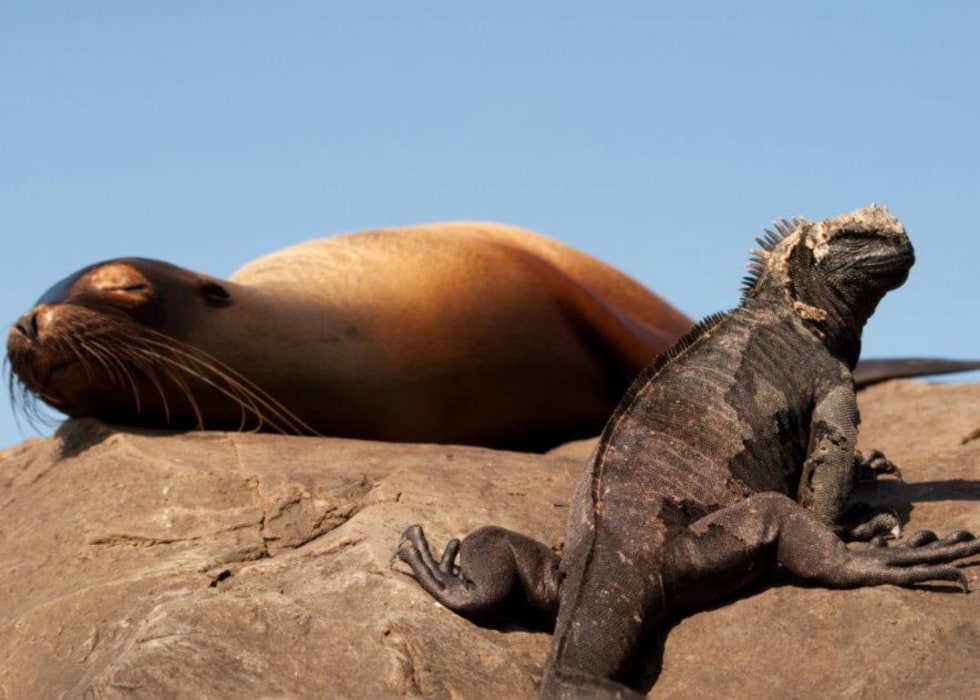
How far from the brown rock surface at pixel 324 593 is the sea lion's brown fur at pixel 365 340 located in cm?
52

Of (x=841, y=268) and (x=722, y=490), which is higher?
(x=841, y=268)

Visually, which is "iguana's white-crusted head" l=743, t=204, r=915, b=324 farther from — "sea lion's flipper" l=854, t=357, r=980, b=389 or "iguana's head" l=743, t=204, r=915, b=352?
"sea lion's flipper" l=854, t=357, r=980, b=389

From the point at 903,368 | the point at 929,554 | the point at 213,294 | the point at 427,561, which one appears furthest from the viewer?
the point at 903,368

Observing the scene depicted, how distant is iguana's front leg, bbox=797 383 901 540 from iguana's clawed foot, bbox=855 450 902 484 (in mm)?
625

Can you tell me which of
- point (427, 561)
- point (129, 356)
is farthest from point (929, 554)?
point (129, 356)

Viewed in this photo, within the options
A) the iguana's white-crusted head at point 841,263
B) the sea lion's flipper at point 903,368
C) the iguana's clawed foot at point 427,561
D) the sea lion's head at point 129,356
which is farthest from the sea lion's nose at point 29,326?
the sea lion's flipper at point 903,368

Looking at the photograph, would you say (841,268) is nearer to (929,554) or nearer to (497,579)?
(929,554)

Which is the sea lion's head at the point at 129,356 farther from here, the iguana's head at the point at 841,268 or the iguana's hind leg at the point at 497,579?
the iguana's head at the point at 841,268

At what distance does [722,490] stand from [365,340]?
4561 mm

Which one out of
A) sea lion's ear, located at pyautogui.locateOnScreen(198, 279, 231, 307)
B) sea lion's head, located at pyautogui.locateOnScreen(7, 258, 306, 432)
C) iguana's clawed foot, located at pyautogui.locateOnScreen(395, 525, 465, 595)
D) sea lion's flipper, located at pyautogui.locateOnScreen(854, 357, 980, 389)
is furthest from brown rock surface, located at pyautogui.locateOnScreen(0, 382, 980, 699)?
sea lion's flipper, located at pyautogui.locateOnScreen(854, 357, 980, 389)

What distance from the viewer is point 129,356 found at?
8938 millimetres

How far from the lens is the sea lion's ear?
31.6ft

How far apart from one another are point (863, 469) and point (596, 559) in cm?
216

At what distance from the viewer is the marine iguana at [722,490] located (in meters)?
5.56
